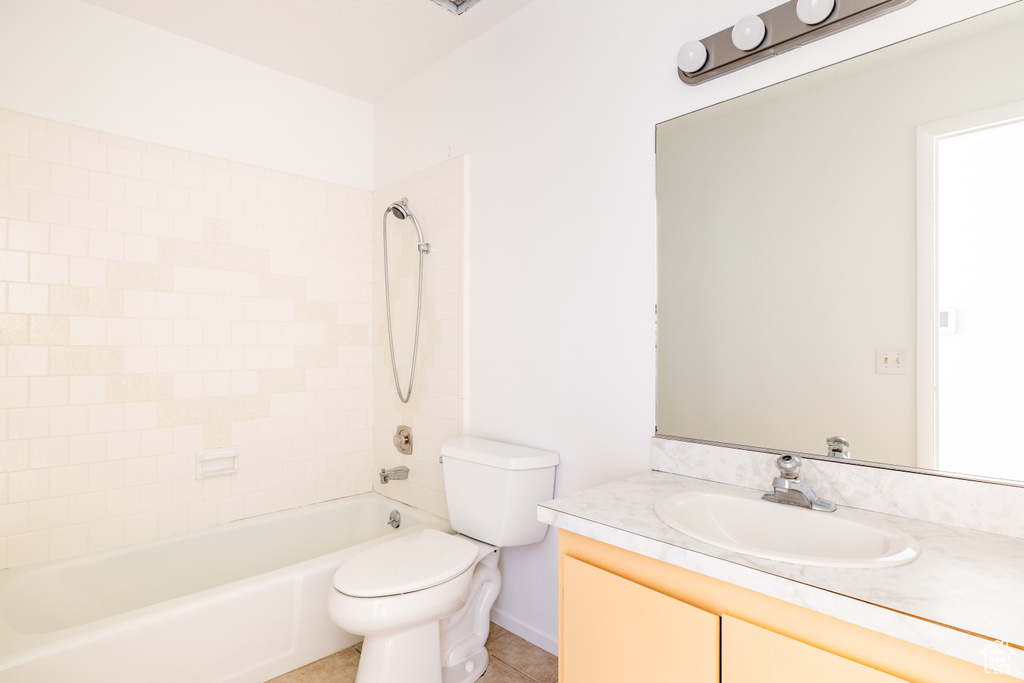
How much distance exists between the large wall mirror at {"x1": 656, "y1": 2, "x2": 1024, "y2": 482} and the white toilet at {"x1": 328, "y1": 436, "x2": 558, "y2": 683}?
2.02 ft

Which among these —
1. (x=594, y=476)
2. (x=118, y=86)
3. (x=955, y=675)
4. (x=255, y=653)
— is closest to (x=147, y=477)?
(x=255, y=653)

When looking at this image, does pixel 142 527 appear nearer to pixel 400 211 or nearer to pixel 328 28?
pixel 400 211

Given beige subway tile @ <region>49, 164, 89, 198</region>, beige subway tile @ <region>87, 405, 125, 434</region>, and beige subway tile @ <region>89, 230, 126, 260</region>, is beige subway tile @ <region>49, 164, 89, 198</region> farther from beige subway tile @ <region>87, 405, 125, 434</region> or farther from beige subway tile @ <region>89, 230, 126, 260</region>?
beige subway tile @ <region>87, 405, 125, 434</region>

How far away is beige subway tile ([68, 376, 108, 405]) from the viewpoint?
205cm

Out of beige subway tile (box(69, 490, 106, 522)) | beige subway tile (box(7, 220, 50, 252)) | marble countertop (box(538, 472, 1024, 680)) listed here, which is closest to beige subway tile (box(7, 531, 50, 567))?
beige subway tile (box(69, 490, 106, 522))

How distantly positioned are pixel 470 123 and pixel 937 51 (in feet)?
5.48

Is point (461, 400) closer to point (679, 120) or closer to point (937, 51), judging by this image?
point (679, 120)

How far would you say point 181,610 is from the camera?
1662 mm

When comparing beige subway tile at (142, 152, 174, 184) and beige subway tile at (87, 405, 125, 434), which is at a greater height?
beige subway tile at (142, 152, 174, 184)

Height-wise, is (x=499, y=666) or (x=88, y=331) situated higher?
(x=88, y=331)

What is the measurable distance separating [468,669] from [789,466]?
4.44 ft

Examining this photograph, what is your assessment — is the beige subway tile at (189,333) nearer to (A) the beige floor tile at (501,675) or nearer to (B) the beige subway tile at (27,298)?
(B) the beige subway tile at (27,298)

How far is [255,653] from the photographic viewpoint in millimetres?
1816

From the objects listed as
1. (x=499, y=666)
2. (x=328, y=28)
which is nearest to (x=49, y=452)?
(x=499, y=666)
